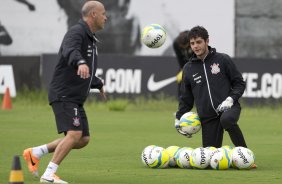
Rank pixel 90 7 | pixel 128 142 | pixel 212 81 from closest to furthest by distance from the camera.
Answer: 1. pixel 90 7
2. pixel 212 81
3. pixel 128 142

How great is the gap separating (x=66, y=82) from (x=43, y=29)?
21.4m

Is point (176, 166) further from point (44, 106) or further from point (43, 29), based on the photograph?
point (43, 29)

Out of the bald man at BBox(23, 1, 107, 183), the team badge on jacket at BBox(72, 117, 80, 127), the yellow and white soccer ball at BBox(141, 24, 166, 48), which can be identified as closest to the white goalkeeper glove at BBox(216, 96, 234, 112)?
the yellow and white soccer ball at BBox(141, 24, 166, 48)

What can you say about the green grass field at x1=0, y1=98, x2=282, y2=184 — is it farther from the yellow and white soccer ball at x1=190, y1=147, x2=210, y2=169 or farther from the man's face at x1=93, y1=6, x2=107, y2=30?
the man's face at x1=93, y1=6, x2=107, y2=30

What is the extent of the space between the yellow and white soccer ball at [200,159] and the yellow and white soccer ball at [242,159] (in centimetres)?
36

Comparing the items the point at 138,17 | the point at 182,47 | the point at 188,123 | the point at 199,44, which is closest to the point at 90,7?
the point at 199,44

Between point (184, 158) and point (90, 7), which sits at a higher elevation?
point (90, 7)

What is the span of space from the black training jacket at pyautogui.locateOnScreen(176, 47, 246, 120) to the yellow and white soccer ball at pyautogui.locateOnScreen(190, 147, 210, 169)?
934mm

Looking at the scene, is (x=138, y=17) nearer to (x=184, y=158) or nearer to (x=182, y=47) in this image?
(x=182, y=47)

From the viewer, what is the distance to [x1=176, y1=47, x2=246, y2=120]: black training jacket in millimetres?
13758

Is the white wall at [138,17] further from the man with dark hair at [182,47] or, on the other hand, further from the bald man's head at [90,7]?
the bald man's head at [90,7]

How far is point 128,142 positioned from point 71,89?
6.39 metres

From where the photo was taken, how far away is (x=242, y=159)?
12.9 metres

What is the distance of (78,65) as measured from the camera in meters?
10.9
